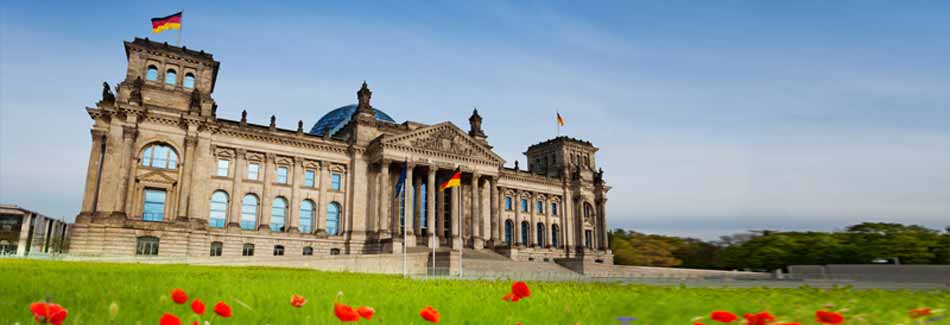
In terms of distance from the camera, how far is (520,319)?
6051 millimetres

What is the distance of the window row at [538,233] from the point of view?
70.9 m

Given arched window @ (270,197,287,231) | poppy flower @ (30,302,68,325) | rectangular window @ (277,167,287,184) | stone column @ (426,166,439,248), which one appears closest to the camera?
poppy flower @ (30,302,68,325)

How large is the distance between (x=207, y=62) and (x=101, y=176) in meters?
13.8

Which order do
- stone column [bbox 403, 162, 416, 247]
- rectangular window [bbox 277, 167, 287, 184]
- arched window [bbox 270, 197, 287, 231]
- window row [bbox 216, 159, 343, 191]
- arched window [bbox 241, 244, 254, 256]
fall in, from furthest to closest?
stone column [bbox 403, 162, 416, 247] < rectangular window [bbox 277, 167, 287, 184] < arched window [bbox 270, 197, 287, 231] < window row [bbox 216, 159, 343, 191] < arched window [bbox 241, 244, 254, 256]

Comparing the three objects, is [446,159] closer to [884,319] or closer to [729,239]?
[729,239]

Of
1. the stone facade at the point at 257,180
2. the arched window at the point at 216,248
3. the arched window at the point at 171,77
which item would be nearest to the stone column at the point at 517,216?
the stone facade at the point at 257,180

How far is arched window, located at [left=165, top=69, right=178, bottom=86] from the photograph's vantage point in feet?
163

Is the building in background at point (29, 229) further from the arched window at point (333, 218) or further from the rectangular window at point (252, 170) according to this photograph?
the arched window at point (333, 218)

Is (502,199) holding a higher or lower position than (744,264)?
higher

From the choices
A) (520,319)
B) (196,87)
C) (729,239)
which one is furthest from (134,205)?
(729,239)

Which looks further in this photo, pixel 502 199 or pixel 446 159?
pixel 502 199

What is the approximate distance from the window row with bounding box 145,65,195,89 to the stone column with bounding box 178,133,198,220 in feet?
19.6

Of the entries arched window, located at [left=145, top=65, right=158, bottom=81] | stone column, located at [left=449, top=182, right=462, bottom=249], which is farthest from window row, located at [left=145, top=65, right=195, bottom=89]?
stone column, located at [left=449, top=182, right=462, bottom=249]

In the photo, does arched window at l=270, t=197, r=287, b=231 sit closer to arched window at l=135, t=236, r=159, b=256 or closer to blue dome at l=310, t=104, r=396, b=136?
arched window at l=135, t=236, r=159, b=256
